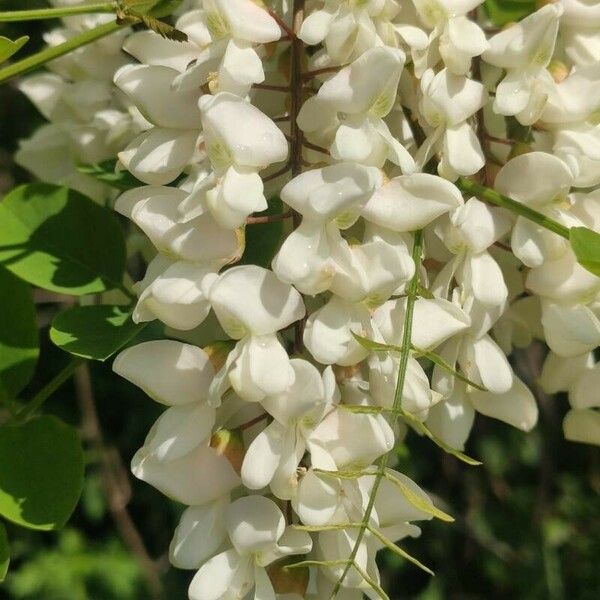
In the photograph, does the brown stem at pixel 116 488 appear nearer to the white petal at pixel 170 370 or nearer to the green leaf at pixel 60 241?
the green leaf at pixel 60 241

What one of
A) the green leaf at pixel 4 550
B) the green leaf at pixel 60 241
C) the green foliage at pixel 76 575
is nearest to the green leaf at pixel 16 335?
the green leaf at pixel 60 241

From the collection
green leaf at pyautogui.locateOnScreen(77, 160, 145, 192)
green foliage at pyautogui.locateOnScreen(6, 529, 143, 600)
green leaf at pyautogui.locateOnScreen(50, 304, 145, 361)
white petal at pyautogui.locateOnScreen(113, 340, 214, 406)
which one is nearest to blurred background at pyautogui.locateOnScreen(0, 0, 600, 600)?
green foliage at pyautogui.locateOnScreen(6, 529, 143, 600)

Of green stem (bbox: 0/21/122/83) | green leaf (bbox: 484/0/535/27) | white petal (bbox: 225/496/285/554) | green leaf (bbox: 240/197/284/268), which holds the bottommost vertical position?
white petal (bbox: 225/496/285/554)

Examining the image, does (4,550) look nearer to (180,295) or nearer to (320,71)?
(180,295)

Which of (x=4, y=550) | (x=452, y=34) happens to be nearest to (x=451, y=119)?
(x=452, y=34)

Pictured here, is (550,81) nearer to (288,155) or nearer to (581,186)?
(581,186)

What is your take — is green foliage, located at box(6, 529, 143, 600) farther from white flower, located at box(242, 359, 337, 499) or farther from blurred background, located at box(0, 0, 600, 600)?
white flower, located at box(242, 359, 337, 499)
